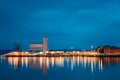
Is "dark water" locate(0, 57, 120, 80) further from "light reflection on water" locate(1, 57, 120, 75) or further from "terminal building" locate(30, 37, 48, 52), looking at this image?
"terminal building" locate(30, 37, 48, 52)

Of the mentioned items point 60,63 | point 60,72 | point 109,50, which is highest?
point 109,50

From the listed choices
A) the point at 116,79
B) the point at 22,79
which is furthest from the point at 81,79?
the point at 22,79

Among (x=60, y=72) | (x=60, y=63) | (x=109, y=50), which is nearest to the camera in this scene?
(x=60, y=72)

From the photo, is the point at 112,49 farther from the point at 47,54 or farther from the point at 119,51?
the point at 47,54

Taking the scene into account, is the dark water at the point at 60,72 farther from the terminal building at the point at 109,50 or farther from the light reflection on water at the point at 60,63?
the terminal building at the point at 109,50

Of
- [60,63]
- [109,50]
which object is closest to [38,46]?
[109,50]

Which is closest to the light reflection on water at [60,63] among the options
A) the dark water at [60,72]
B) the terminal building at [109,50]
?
the dark water at [60,72]

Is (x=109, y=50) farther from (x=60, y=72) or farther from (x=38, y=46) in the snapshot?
(x=60, y=72)

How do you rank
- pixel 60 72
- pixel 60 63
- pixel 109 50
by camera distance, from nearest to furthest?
pixel 60 72
pixel 60 63
pixel 109 50

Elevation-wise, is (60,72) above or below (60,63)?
above

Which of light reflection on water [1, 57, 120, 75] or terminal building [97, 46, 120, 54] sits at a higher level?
terminal building [97, 46, 120, 54]

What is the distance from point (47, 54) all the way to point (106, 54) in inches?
1413

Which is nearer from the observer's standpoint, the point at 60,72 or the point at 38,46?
the point at 60,72

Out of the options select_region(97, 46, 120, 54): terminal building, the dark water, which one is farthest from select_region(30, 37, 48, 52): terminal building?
the dark water
